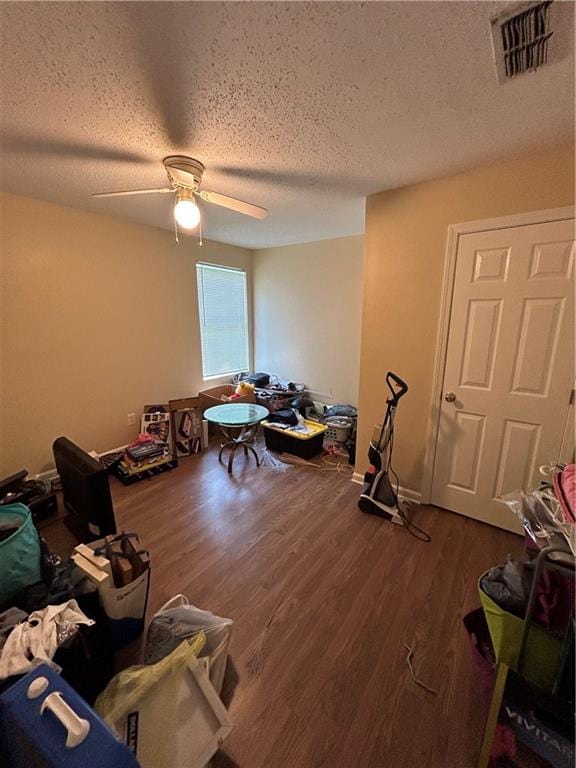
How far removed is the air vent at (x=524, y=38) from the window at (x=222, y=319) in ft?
11.1

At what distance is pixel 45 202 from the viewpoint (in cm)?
260

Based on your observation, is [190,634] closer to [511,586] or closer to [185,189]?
[511,586]

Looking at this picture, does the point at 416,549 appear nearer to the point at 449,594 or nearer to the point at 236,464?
the point at 449,594

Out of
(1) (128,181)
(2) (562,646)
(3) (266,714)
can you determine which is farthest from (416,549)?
(1) (128,181)

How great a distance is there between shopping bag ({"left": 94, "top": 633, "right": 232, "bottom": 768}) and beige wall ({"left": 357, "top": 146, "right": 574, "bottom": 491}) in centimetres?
204

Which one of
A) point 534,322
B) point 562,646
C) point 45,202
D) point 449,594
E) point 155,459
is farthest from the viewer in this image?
point 155,459

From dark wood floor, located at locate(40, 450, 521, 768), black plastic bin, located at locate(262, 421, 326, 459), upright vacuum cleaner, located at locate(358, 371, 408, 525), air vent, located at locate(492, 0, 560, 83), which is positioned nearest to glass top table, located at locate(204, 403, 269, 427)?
black plastic bin, located at locate(262, 421, 326, 459)

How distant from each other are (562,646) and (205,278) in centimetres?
426

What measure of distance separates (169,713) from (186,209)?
231cm

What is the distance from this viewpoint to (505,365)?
6.82ft

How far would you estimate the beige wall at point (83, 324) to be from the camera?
2.59 metres

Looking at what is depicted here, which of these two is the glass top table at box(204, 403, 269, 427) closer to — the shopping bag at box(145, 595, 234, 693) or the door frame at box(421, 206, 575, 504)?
the door frame at box(421, 206, 575, 504)

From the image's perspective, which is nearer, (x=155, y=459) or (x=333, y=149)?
(x=333, y=149)

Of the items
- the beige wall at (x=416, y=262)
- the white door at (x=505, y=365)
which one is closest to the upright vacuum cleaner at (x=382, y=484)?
the beige wall at (x=416, y=262)
